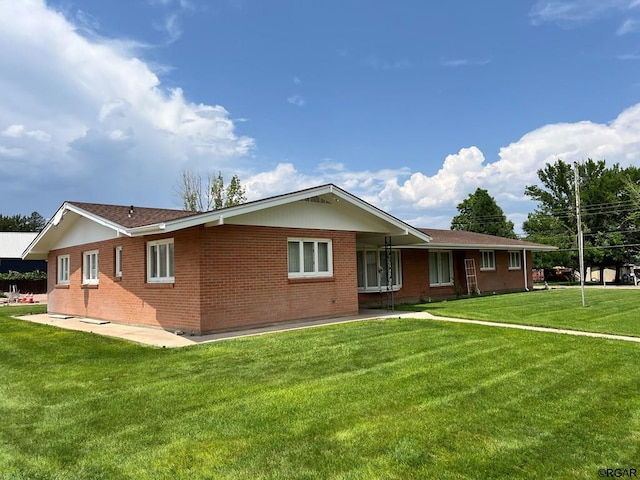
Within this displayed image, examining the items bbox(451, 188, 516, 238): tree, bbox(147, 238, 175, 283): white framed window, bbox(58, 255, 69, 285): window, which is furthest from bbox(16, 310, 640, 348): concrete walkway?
bbox(451, 188, 516, 238): tree

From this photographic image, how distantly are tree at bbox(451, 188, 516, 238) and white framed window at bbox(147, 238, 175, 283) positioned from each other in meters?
50.9

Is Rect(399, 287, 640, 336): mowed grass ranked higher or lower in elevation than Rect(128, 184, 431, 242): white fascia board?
lower

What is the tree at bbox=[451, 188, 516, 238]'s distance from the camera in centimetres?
5791

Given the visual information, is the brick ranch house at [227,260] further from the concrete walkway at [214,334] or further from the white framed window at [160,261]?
the concrete walkway at [214,334]

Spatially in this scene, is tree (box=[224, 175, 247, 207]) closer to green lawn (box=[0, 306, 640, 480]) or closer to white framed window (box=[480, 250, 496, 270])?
white framed window (box=[480, 250, 496, 270])

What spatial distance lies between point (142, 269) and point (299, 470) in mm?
10248

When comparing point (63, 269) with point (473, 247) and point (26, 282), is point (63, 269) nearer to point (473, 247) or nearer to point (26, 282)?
point (473, 247)

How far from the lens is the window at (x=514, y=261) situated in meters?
26.5

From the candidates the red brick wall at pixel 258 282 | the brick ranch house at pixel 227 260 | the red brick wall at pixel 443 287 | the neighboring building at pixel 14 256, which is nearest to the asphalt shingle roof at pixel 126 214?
the brick ranch house at pixel 227 260

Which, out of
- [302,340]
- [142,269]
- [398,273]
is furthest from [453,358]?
[398,273]

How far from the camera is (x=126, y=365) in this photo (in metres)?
7.54

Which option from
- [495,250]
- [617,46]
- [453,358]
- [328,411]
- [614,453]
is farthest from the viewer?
[495,250]

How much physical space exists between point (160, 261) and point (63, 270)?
8814 millimetres

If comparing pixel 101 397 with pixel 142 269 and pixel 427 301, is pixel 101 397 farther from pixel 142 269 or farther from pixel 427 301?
pixel 427 301
